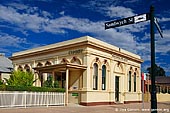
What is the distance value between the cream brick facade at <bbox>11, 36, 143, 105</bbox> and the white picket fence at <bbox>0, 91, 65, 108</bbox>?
1.26 meters

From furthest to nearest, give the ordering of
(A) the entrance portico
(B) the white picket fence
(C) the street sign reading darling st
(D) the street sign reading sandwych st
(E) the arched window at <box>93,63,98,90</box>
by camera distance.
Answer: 1. (E) the arched window at <box>93,63,98,90</box>
2. (A) the entrance portico
3. (B) the white picket fence
4. (C) the street sign reading darling st
5. (D) the street sign reading sandwych st

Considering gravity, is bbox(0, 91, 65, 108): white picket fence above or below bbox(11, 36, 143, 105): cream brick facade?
below

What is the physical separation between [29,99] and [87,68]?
21.4 feet

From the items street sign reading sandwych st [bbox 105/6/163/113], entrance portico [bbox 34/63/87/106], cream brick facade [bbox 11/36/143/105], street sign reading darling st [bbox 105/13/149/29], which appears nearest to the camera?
street sign reading sandwych st [bbox 105/6/163/113]

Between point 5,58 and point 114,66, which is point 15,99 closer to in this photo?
point 114,66

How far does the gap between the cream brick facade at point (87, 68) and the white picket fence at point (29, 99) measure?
49.4 inches

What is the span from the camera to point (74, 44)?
25.0m

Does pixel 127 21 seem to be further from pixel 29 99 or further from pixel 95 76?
pixel 95 76

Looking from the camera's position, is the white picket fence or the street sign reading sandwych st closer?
the street sign reading sandwych st

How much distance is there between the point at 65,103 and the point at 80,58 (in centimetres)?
444

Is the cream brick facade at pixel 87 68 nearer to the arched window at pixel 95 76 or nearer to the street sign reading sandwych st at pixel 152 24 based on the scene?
the arched window at pixel 95 76

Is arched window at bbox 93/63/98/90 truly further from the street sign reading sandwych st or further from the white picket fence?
the street sign reading sandwych st

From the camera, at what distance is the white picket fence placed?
18.0m

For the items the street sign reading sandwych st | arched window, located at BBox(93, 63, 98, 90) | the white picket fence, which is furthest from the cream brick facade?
the street sign reading sandwych st
